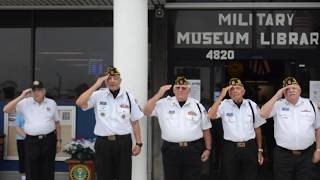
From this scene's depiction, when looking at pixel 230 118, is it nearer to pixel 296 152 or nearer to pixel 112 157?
pixel 296 152

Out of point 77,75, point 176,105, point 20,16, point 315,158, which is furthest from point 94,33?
point 315,158

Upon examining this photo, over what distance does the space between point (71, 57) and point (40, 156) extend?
2545mm

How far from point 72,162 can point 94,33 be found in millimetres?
2411

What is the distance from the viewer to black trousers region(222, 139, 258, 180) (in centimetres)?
627

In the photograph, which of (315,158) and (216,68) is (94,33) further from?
(315,158)


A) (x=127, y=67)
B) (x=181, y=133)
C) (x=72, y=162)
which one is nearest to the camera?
(x=181, y=133)

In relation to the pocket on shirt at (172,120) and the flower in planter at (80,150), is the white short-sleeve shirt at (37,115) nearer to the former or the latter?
the flower in planter at (80,150)

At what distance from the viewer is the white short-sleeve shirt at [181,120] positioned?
6188 mm

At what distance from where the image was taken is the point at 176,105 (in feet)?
20.7

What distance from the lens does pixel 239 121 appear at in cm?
636

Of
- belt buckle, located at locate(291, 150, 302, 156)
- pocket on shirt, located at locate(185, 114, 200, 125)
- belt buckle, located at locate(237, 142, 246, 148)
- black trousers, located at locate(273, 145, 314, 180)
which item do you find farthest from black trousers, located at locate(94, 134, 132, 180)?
belt buckle, located at locate(291, 150, 302, 156)

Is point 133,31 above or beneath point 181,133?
above

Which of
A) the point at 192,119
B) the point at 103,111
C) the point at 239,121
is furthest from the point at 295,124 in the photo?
the point at 103,111

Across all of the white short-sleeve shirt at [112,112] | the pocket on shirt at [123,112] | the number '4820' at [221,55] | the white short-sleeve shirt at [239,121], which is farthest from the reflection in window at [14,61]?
the white short-sleeve shirt at [239,121]
